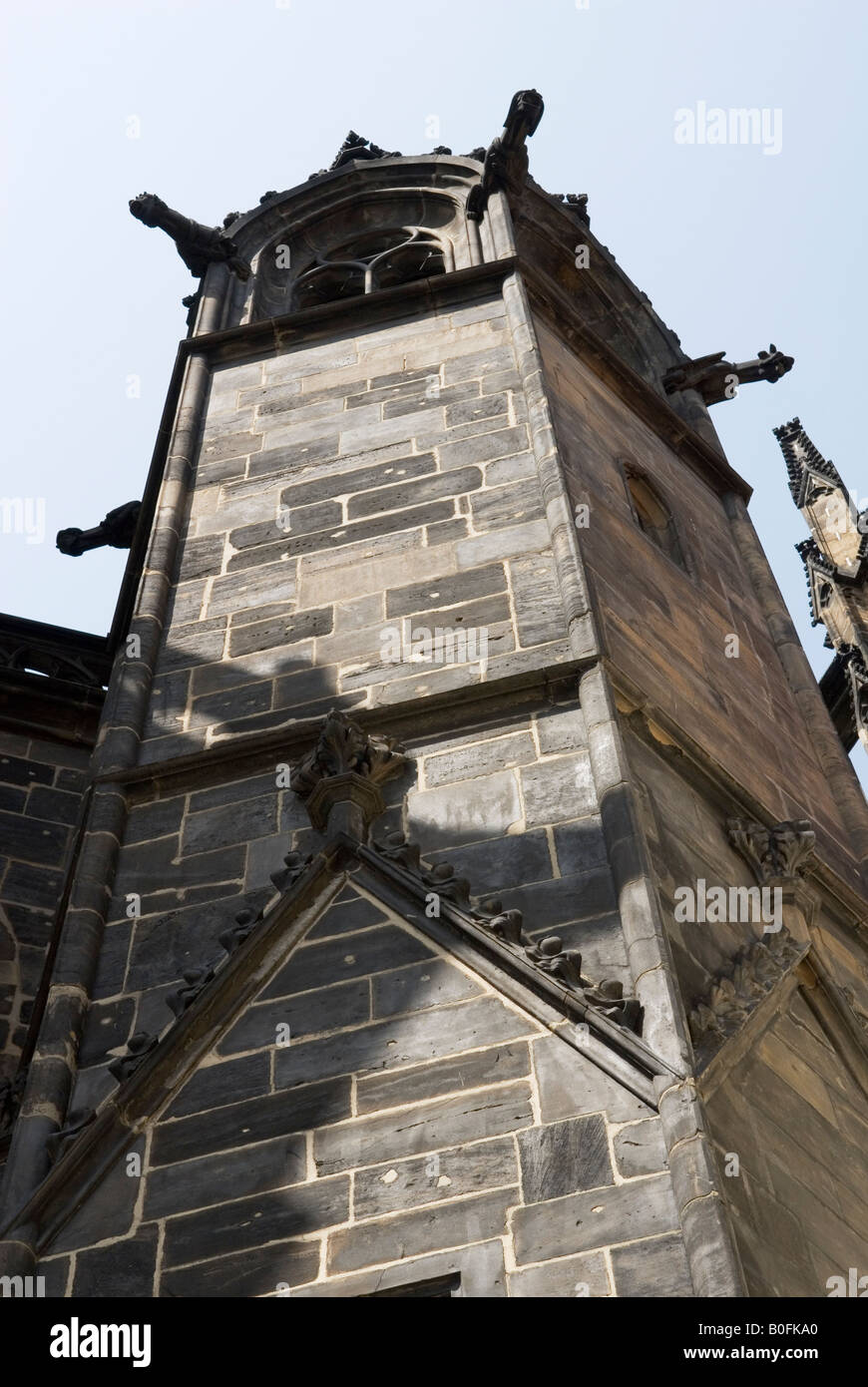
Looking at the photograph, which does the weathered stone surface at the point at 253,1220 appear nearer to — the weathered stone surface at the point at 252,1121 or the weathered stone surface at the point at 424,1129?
the weathered stone surface at the point at 424,1129

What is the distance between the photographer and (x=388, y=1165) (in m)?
6.86

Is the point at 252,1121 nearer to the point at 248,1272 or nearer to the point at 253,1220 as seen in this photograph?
the point at 253,1220

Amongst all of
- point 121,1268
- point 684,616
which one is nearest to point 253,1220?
point 121,1268

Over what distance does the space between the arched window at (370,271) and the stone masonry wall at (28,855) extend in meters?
4.64

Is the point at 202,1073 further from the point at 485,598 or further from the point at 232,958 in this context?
the point at 485,598

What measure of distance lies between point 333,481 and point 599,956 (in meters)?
4.61

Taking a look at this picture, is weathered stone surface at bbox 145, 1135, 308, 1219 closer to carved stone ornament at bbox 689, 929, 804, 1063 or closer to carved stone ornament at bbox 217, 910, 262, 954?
carved stone ornament at bbox 217, 910, 262, 954

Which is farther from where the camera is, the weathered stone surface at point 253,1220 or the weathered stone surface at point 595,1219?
the weathered stone surface at point 253,1220

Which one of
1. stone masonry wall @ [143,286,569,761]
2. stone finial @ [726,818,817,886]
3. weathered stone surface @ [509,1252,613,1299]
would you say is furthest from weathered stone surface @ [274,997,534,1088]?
stone masonry wall @ [143,286,569,761]

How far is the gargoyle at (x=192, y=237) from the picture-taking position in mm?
16172

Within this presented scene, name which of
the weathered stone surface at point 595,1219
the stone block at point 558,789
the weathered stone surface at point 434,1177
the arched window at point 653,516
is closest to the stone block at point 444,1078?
the weathered stone surface at point 434,1177

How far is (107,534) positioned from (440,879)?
864cm

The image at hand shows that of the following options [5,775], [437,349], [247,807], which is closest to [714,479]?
[437,349]

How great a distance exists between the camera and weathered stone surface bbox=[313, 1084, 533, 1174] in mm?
6883
